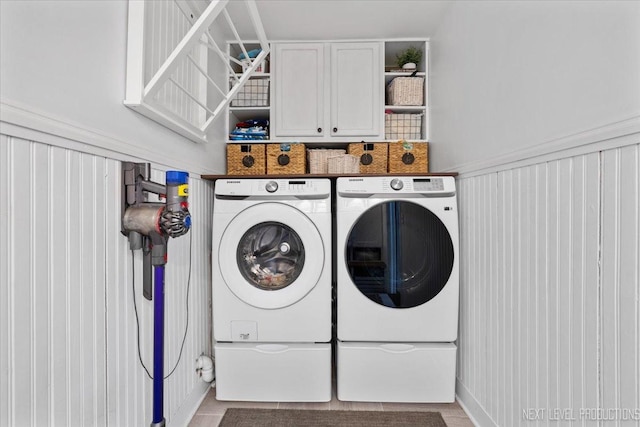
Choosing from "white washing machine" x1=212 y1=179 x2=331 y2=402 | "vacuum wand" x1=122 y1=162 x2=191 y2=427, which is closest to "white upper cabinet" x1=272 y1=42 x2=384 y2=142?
"white washing machine" x1=212 y1=179 x2=331 y2=402

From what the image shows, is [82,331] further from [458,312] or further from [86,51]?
[458,312]

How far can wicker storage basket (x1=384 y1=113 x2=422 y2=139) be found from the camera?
2.37m

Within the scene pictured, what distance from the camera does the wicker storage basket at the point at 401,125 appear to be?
7.77 ft

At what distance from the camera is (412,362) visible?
1674 mm

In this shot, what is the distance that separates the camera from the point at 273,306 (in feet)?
5.47

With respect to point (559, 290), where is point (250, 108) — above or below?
above

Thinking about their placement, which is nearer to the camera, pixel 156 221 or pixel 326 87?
pixel 156 221

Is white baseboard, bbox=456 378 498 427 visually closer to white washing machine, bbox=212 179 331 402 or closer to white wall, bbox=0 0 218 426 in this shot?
white washing machine, bbox=212 179 331 402

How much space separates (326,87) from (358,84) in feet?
0.80

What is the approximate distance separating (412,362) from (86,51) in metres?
1.94

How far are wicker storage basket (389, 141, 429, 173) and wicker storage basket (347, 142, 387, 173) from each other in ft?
0.19

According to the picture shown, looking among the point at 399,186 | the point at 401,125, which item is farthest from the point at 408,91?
the point at 399,186

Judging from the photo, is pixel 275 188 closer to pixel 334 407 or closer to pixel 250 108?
pixel 250 108

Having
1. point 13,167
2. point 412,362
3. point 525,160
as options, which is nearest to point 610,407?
point 525,160
